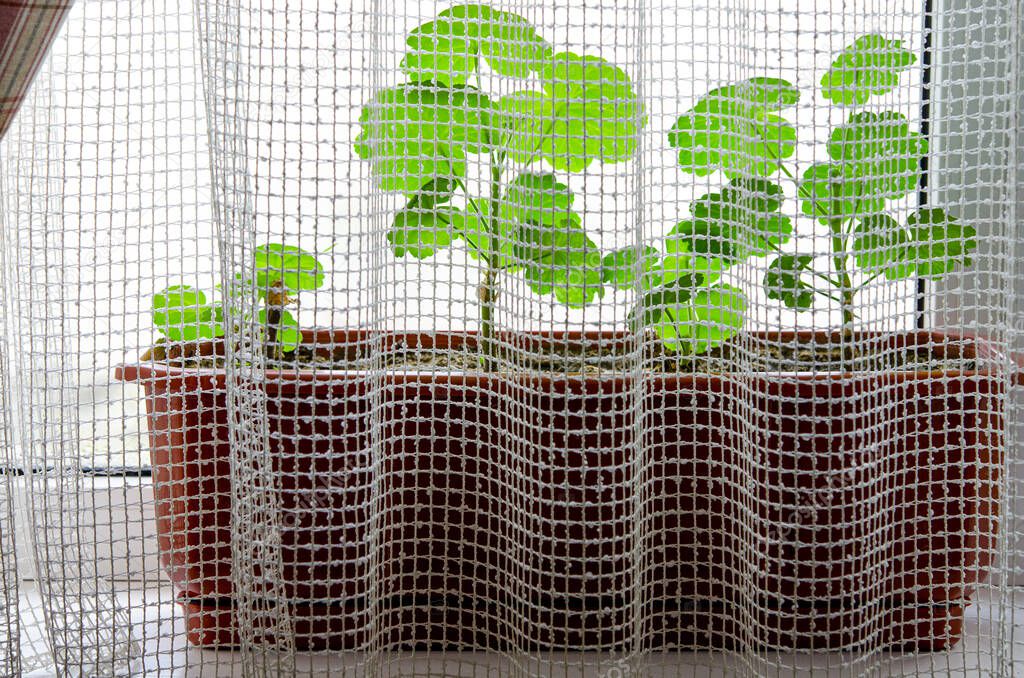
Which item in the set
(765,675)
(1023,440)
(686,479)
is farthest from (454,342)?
(1023,440)

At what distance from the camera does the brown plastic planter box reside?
2.46 ft

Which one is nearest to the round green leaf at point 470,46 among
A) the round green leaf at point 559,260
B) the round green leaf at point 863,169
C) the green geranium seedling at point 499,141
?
the green geranium seedling at point 499,141

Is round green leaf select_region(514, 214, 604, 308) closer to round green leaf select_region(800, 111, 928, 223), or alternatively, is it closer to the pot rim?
the pot rim

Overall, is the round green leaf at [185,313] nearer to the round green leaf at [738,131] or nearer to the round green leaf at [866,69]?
the round green leaf at [738,131]

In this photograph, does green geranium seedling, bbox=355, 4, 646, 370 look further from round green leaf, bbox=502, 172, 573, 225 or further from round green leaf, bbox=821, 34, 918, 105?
round green leaf, bbox=821, 34, 918, 105

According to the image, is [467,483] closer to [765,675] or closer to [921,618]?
[765,675]

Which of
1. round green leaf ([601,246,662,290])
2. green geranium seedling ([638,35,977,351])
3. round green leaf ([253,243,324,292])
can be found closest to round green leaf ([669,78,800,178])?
green geranium seedling ([638,35,977,351])

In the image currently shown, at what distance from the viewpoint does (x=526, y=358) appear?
77cm

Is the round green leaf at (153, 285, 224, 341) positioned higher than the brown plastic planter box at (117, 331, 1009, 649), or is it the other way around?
the round green leaf at (153, 285, 224, 341)

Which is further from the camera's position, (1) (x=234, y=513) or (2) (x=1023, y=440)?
(2) (x=1023, y=440)

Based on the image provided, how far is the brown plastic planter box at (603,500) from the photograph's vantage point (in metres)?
0.75

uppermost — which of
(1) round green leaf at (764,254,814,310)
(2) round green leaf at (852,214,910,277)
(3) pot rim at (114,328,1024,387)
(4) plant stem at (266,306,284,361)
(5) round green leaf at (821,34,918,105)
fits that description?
(5) round green leaf at (821,34,918,105)

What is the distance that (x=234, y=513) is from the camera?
2.40 feet

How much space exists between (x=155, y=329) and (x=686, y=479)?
Answer: 451 mm
